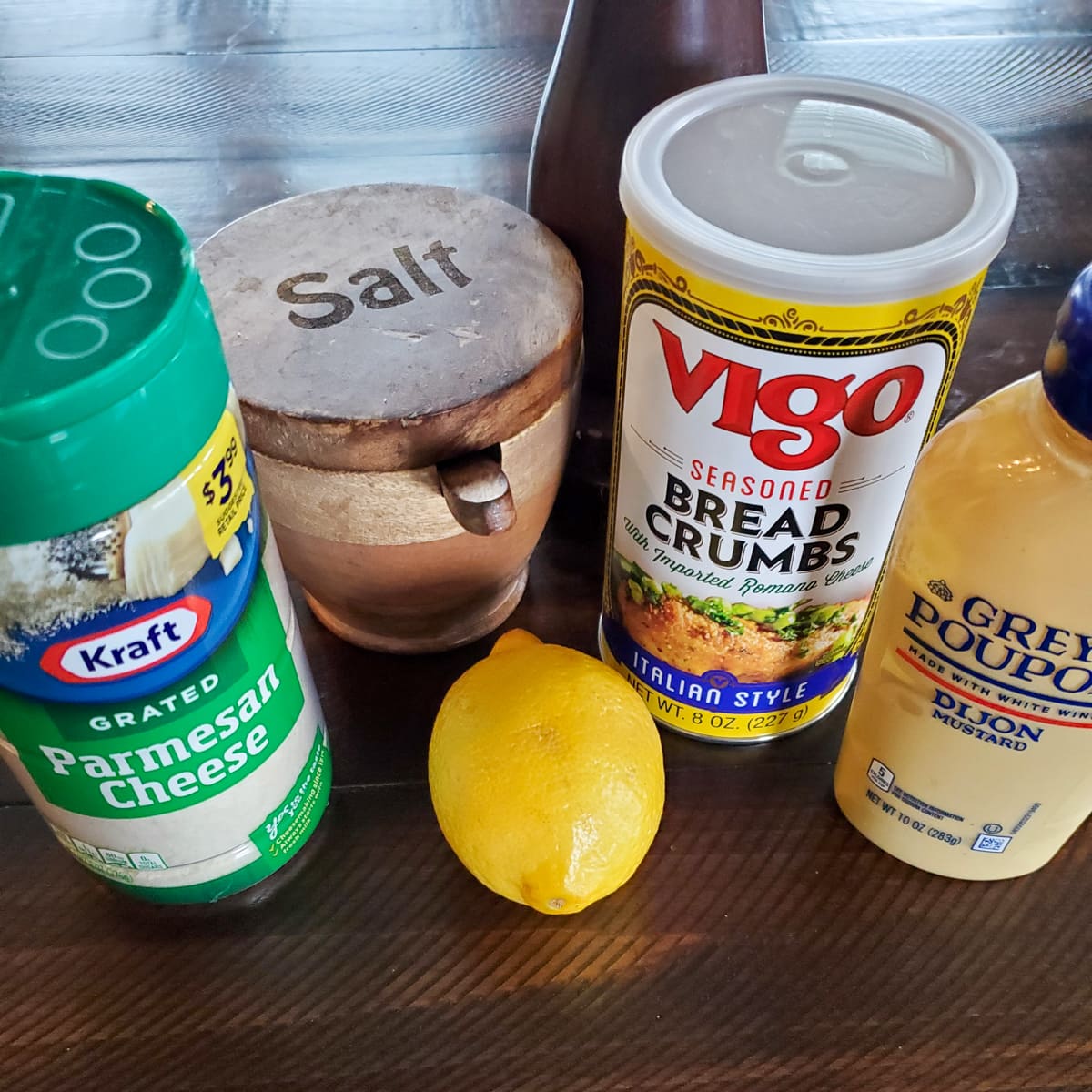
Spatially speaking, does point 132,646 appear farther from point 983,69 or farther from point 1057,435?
point 983,69

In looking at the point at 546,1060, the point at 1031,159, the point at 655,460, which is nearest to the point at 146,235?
the point at 655,460

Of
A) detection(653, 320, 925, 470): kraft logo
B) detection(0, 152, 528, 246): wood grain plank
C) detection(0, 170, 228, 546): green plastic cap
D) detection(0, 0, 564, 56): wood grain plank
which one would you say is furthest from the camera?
detection(0, 0, 564, 56): wood grain plank

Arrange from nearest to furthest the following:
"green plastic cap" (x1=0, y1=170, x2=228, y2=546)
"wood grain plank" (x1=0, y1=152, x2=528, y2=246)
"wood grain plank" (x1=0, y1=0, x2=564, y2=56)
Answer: "green plastic cap" (x1=0, y1=170, x2=228, y2=546)
"wood grain plank" (x1=0, y1=152, x2=528, y2=246)
"wood grain plank" (x1=0, y1=0, x2=564, y2=56)

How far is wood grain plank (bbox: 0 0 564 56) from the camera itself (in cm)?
91

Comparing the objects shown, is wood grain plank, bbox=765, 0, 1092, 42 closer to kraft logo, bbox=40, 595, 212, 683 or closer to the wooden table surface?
the wooden table surface

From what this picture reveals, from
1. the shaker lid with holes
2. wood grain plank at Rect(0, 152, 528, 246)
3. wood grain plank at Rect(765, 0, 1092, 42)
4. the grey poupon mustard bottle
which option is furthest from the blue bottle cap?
wood grain plank at Rect(765, 0, 1092, 42)

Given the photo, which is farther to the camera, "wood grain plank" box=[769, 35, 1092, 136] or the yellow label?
"wood grain plank" box=[769, 35, 1092, 136]

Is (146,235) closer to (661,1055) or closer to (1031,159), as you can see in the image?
(661,1055)

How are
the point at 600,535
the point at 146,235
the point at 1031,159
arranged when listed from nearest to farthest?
the point at 146,235
the point at 600,535
the point at 1031,159

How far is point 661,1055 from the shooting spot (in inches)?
16.9

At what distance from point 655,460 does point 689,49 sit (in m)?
0.18

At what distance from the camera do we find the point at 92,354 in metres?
0.28

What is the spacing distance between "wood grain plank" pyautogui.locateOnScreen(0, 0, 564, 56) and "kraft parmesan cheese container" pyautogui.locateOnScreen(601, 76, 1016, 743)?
566 mm

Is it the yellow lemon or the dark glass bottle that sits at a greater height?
the dark glass bottle
